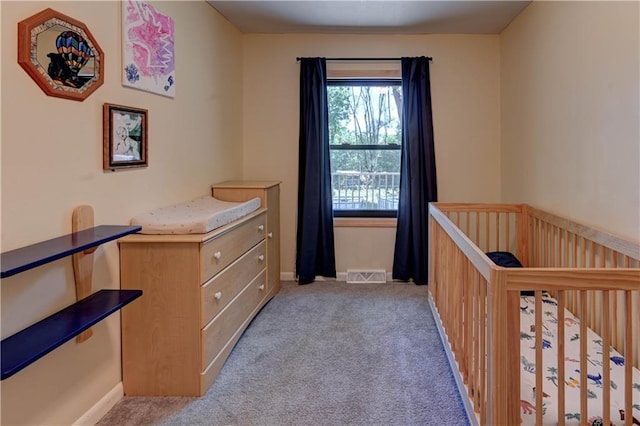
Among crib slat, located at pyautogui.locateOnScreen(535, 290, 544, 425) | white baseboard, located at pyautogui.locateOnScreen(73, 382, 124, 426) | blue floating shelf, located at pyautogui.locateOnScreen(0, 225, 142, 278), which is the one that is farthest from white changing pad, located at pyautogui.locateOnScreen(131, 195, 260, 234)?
crib slat, located at pyautogui.locateOnScreen(535, 290, 544, 425)

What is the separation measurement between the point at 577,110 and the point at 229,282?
7.34 ft

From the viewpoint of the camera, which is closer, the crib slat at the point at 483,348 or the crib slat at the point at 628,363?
the crib slat at the point at 628,363

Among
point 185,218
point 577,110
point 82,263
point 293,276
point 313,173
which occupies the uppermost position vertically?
→ point 577,110

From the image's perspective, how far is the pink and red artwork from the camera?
200 centimetres

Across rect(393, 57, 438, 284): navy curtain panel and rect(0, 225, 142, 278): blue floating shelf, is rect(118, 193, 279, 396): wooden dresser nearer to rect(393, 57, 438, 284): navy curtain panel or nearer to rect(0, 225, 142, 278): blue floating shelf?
rect(0, 225, 142, 278): blue floating shelf

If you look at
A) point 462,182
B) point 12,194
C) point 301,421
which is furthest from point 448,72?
point 12,194

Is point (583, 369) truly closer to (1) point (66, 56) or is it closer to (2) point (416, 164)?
(1) point (66, 56)

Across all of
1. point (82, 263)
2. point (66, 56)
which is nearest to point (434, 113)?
point (66, 56)

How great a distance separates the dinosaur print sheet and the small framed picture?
1.94 m

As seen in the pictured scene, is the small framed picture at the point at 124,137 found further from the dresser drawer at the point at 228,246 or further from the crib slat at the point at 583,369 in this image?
the crib slat at the point at 583,369

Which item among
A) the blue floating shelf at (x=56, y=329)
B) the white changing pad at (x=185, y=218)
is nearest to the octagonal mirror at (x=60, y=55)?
the white changing pad at (x=185, y=218)

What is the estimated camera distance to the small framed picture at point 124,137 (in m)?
1.86

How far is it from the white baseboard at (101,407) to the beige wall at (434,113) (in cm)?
214

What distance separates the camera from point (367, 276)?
3.90 m
